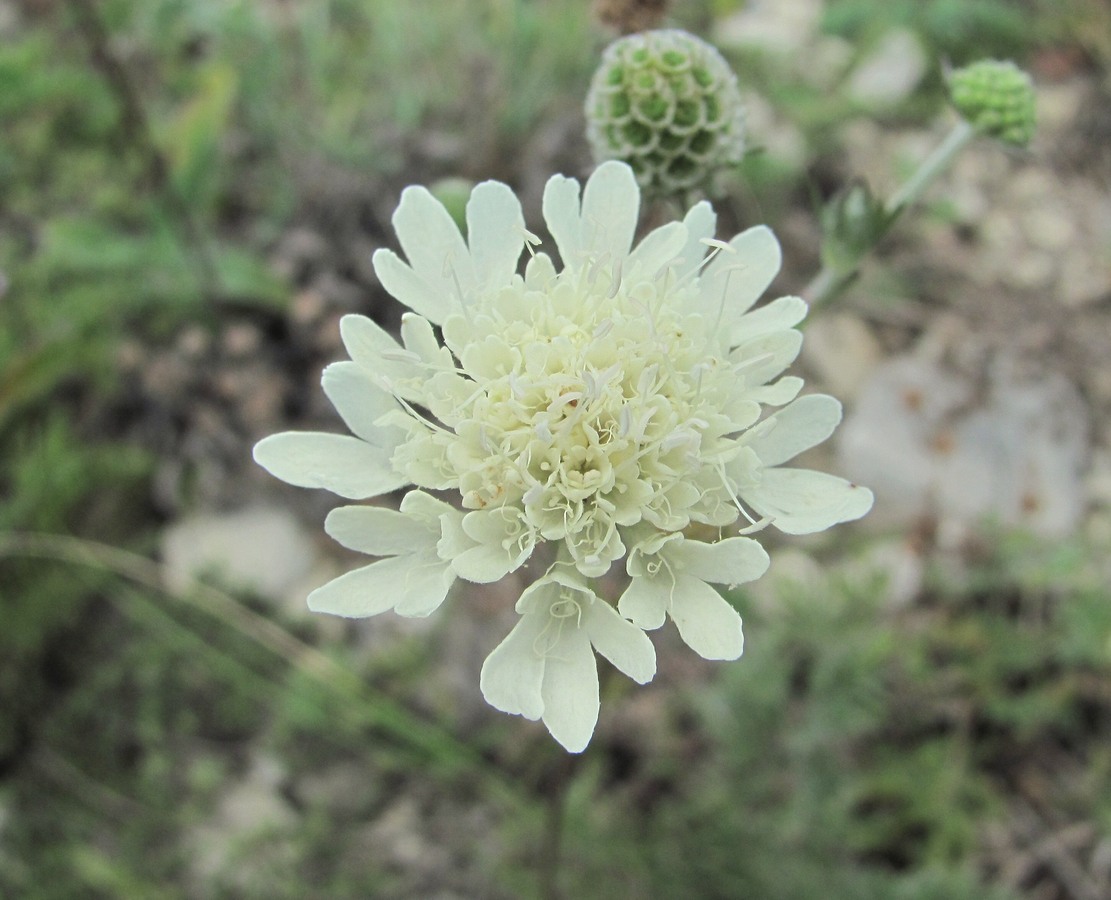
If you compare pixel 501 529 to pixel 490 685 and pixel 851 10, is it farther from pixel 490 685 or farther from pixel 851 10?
pixel 851 10

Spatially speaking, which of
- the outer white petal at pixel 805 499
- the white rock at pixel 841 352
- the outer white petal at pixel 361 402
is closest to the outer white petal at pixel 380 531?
the outer white petal at pixel 361 402

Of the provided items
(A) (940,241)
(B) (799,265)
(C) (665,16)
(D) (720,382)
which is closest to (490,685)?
(D) (720,382)

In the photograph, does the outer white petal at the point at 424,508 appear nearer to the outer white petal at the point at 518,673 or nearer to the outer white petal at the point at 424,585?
the outer white petal at the point at 424,585

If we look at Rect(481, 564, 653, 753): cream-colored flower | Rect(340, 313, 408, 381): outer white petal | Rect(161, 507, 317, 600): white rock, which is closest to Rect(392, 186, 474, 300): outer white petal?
Rect(340, 313, 408, 381): outer white petal

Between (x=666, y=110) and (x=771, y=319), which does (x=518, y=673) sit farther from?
(x=666, y=110)

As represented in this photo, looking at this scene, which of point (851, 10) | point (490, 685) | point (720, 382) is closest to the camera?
point (490, 685)

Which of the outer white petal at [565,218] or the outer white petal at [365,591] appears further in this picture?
the outer white petal at [565,218]

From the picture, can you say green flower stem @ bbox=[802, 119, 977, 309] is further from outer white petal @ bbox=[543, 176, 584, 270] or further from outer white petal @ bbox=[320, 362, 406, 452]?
outer white petal @ bbox=[320, 362, 406, 452]
